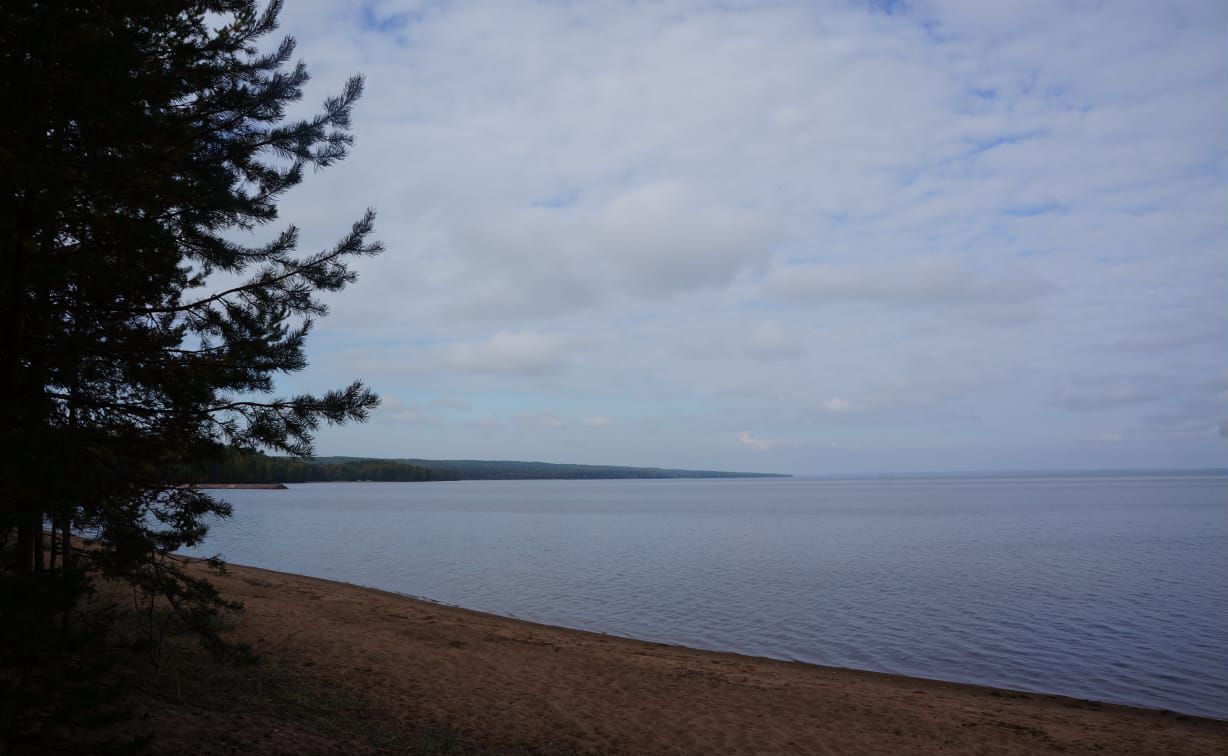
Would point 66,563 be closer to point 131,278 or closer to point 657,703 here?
point 131,278

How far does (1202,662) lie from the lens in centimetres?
1608

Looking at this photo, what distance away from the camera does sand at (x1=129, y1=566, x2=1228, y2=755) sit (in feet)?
31.6

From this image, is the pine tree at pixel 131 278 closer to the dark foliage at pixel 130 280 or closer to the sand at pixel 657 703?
the dark foliage at pixel 130 280

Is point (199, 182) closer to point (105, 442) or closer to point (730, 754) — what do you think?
point (105, 442)

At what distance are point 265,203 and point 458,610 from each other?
1657 centimetres

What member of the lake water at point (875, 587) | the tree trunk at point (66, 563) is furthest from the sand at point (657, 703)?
the lake water at point (875, 587)

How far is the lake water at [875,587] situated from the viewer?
1656cm

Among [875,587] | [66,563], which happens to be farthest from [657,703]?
[875,587]

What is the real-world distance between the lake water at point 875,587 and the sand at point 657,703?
7.08 ft

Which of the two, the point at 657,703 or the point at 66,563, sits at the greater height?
the point at 66,563

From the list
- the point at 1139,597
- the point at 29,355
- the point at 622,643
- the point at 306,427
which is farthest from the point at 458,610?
the point at 1139,597

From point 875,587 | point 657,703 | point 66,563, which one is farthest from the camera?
point 875,587

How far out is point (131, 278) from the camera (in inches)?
241

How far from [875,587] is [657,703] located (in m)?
17.4
